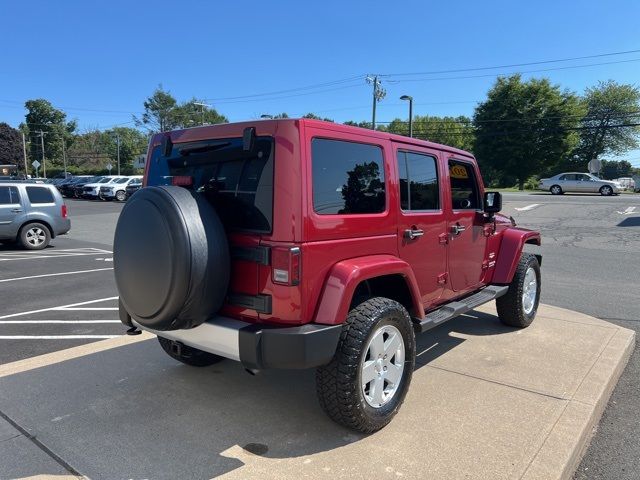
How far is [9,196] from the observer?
11977mm

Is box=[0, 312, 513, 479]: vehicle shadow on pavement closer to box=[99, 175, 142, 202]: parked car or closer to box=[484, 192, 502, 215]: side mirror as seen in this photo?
box=[484, 192, 502, 215]: side mirror

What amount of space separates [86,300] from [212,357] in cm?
365

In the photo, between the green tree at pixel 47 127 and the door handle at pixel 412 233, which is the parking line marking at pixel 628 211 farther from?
the green tree at pixel 47 127

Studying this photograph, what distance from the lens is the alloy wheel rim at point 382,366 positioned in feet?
10.1

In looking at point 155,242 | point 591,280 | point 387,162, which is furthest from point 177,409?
point 591,280

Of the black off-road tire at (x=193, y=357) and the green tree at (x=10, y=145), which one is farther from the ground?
the green tree at (x=10, y=145)

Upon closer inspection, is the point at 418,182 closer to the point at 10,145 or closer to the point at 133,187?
the point at 133,187

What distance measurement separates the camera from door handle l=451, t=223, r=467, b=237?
4.20 m

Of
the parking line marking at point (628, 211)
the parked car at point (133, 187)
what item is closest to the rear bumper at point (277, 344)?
the parked car at point (133, 187)

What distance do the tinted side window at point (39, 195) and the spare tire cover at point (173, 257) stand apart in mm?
11054

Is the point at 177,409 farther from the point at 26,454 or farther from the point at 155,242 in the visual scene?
the point at 155,242

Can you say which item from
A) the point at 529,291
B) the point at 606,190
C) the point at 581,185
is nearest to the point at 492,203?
the point at 529,291

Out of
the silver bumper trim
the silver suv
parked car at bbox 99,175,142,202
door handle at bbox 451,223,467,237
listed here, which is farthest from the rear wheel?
the silver bumper trim

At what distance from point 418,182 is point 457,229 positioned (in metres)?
0.67
